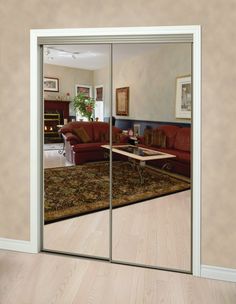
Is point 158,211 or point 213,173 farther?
point 158,211

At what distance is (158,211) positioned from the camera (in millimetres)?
3129

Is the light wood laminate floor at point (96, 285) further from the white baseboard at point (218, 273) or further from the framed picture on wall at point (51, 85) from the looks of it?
the framed picture on wall at point (51, 85)

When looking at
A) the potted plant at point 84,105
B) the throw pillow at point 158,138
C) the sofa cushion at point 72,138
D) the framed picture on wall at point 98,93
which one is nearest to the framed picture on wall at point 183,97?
the throw pillow at point 158,138

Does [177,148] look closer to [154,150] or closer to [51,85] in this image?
[154,150]

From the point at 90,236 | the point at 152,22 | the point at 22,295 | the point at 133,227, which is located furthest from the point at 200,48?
the point at 22,295

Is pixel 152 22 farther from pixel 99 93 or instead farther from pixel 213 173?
pixel 213 173

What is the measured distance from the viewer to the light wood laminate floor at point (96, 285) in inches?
83.3

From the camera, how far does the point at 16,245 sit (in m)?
2.80

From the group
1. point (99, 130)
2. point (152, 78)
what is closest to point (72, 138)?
point (99, 130)

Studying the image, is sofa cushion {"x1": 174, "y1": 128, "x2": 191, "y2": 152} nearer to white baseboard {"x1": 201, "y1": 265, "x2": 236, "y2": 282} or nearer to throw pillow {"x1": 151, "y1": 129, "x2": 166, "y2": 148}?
throw pillow {"x1": 151, "y1": 129, "x2": 166, "y2": 148}

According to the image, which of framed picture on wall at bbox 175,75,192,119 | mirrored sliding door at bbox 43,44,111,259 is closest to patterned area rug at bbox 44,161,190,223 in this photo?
mirrored sliding door at bbox 43,44,111,259

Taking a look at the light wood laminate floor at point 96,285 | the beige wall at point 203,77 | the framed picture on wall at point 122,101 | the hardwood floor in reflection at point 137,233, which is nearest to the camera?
the light wood laminate floor at point 96,285

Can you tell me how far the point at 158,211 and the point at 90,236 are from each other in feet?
2.49

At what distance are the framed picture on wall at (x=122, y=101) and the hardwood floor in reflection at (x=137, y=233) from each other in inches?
29.6
